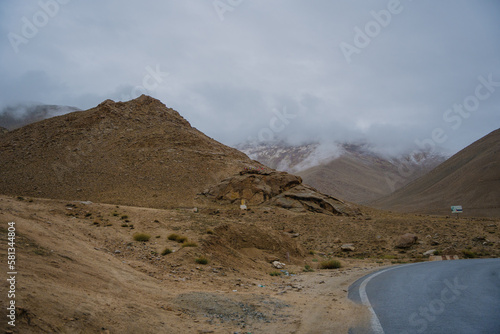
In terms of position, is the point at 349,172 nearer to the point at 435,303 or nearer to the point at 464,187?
the point at 464,187

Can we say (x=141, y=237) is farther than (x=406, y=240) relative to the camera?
→ No

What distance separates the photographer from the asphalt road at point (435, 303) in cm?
512

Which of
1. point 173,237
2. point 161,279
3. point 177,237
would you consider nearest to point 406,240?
point 177,237

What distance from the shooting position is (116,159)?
46.3m

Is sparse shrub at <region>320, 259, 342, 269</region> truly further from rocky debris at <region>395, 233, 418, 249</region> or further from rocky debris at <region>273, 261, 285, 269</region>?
rocky debris at <region>395, 233, 418, 249</region>

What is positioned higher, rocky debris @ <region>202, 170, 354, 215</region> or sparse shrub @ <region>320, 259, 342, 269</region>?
rocky debris @ <region>202, 170, 354, 215</region>

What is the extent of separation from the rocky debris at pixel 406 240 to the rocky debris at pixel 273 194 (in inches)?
542

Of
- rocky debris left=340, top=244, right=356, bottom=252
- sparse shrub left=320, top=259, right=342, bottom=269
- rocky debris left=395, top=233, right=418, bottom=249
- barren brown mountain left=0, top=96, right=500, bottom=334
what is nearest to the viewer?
barren brown mountain left=0, top=96, right=500, bottom=334

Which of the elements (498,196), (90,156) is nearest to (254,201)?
(90,156)

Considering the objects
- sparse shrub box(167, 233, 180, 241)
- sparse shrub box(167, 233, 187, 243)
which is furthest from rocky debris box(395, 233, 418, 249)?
sparse shrub box(167, 233, 180, 241)

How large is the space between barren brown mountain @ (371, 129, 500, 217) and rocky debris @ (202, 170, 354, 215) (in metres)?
43.4

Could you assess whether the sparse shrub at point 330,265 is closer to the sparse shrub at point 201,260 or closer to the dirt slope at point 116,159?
the sparse shrub at point 201,260

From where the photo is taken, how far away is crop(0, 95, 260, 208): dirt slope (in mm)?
39594

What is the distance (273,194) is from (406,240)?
Answer: 1882 centimetres
